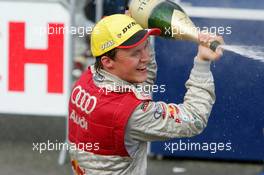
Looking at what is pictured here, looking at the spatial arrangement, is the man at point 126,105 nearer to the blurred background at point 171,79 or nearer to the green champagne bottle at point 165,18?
the green champagne bottle at point 165,18

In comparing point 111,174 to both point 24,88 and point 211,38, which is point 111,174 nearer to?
point 211,38

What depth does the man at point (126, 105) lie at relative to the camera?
278 cm

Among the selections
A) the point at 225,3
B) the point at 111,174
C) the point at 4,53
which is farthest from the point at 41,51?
the point at 111,174

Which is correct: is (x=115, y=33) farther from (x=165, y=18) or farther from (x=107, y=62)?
(x=165, y=18)

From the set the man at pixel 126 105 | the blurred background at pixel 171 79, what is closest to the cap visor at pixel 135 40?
the man at pixel 126 105

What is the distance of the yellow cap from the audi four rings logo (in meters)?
0.18

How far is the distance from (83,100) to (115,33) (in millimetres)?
323

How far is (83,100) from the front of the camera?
293 centimetres

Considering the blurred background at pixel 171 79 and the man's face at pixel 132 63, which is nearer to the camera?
the man's face at pixel 132 63

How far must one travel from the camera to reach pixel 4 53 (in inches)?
221

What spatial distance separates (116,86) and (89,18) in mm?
3704

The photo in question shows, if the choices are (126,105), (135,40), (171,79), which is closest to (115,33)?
(135,40)

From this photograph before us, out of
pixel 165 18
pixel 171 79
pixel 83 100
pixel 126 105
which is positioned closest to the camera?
pixel 126 105

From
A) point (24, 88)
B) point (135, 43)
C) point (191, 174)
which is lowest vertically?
point (191, 174)
